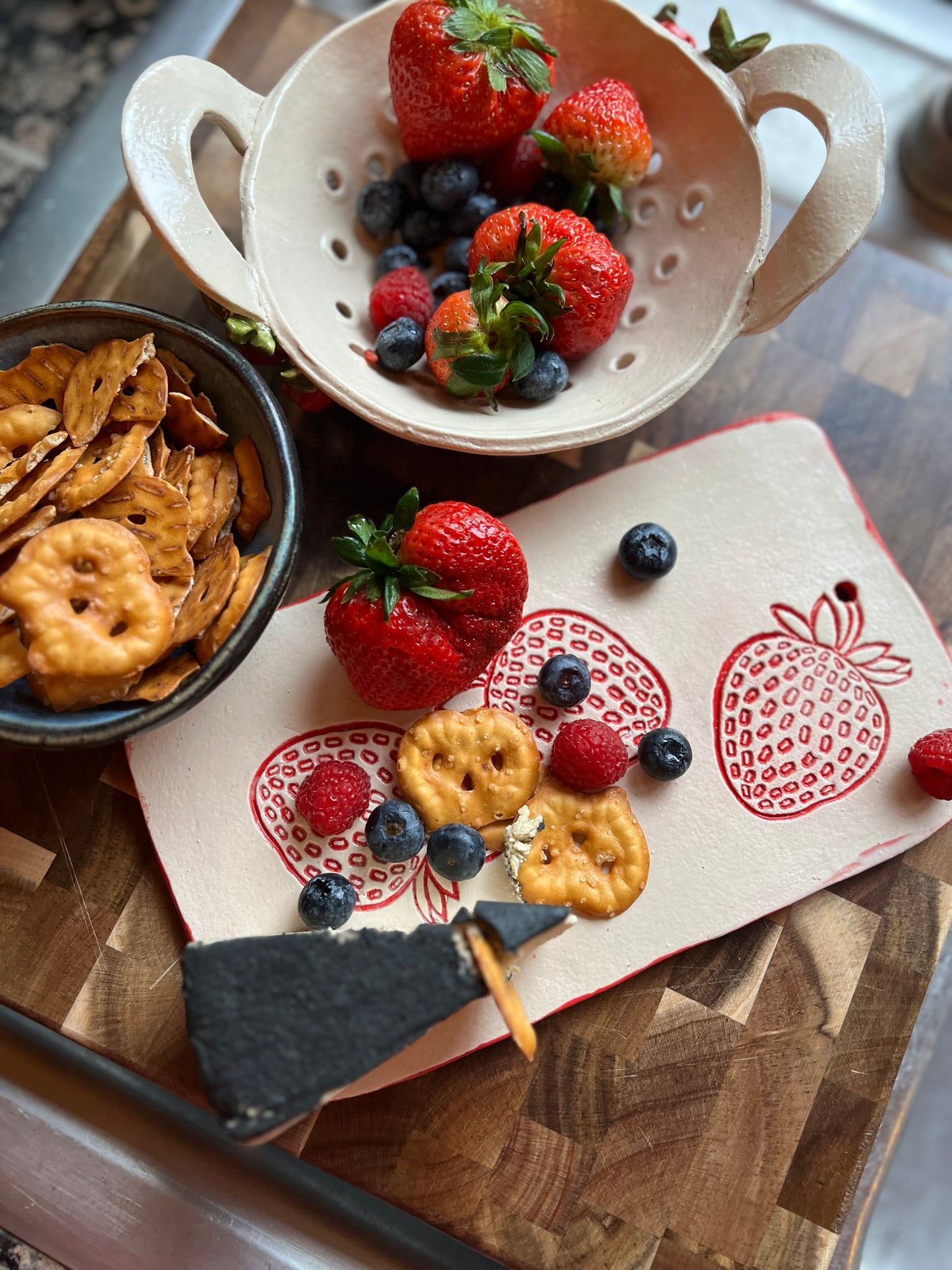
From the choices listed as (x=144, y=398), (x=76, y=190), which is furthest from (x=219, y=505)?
(x=76, y=190)

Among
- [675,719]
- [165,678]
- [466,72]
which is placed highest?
[466,72]

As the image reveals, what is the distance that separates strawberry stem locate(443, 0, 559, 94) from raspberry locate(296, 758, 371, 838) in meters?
0.87

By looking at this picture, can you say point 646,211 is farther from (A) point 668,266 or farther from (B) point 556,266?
(B) point 556,266

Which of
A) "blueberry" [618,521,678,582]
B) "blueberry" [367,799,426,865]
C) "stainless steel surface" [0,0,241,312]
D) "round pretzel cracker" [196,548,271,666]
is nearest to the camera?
"round pretzel cracker" [196,548,271,666]

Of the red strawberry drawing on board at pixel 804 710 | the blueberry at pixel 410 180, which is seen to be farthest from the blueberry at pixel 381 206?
the red strawberry drawing on board at pixel 804 710

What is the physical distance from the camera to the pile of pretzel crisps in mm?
1006

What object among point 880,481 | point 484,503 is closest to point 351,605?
point 484,503

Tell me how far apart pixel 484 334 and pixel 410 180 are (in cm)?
32

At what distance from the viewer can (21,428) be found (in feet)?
3.67

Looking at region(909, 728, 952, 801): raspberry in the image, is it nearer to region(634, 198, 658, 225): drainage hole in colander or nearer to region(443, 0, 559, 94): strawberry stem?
region(634, 198, 658, 225): drainage hole in colander

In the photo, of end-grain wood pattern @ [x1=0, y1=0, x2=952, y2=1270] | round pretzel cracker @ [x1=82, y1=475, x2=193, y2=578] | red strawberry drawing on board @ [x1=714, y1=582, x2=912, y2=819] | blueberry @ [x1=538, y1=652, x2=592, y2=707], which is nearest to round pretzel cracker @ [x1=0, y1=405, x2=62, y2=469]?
round pretzel cracker @ [x1=82, y1=475, x2=193, y2=578]

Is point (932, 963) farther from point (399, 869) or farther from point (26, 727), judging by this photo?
point (26, 727)

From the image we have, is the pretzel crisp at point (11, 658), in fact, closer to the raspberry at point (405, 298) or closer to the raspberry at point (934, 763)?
the raspberry at point (405, 298)

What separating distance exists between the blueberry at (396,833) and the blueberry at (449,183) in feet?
2.61
